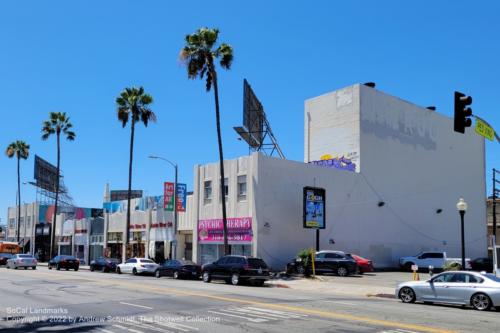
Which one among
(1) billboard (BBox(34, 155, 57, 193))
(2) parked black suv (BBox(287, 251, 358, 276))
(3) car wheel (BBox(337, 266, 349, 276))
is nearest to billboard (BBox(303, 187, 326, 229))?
(2) parked black suv (BBox(287, 251, 358, 276))

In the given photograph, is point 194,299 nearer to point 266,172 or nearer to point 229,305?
point 229,305

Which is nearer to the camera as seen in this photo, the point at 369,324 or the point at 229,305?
the point at 369,324

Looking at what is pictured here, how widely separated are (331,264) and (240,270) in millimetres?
8042

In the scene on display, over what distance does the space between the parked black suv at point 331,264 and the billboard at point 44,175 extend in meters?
54.0

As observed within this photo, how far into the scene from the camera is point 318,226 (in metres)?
35.2

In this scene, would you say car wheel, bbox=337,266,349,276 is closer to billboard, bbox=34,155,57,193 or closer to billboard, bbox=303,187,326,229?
billboard, bbox=303,187,326,229

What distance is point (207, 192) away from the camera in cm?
4075

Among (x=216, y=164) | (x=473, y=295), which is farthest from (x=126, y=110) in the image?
(x=473, y=295)

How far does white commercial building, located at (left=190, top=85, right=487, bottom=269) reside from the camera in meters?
36.9

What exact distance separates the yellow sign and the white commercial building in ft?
64.2

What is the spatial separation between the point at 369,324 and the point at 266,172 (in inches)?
949

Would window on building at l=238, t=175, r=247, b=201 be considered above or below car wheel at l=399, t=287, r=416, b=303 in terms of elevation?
above

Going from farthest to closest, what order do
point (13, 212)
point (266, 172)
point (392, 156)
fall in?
1. point (13, 212)
2. point (392, 156)
3. point (266, 172)

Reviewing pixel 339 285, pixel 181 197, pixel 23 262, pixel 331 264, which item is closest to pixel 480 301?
pixel 339 285
